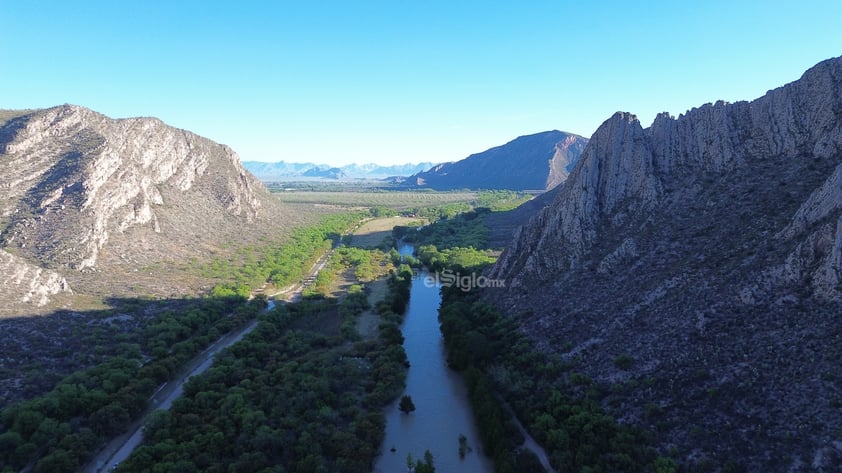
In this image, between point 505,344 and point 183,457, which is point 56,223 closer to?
point 183,457

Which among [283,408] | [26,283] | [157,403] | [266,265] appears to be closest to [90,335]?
[26,283]

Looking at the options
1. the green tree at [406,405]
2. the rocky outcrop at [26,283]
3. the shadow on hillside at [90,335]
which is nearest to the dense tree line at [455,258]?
the green tree at [406,405]

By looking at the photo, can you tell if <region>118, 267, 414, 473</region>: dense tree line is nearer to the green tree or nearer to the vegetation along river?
the vegetation along river

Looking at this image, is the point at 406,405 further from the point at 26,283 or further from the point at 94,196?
the point at 94,196

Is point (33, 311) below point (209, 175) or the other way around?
below

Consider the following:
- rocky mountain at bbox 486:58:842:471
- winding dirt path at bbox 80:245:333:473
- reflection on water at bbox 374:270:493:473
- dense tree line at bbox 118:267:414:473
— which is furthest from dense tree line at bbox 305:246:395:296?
rocky mountain at bbox 486:58:842:471

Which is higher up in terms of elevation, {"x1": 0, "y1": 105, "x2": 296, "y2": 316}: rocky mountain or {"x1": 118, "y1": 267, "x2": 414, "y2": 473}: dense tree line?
{"x1": 0, "y1": 105, "x2": 296, "y2": 316}: rocky mountain

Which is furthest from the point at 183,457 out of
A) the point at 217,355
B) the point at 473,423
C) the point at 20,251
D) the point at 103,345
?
the point at 20,251
